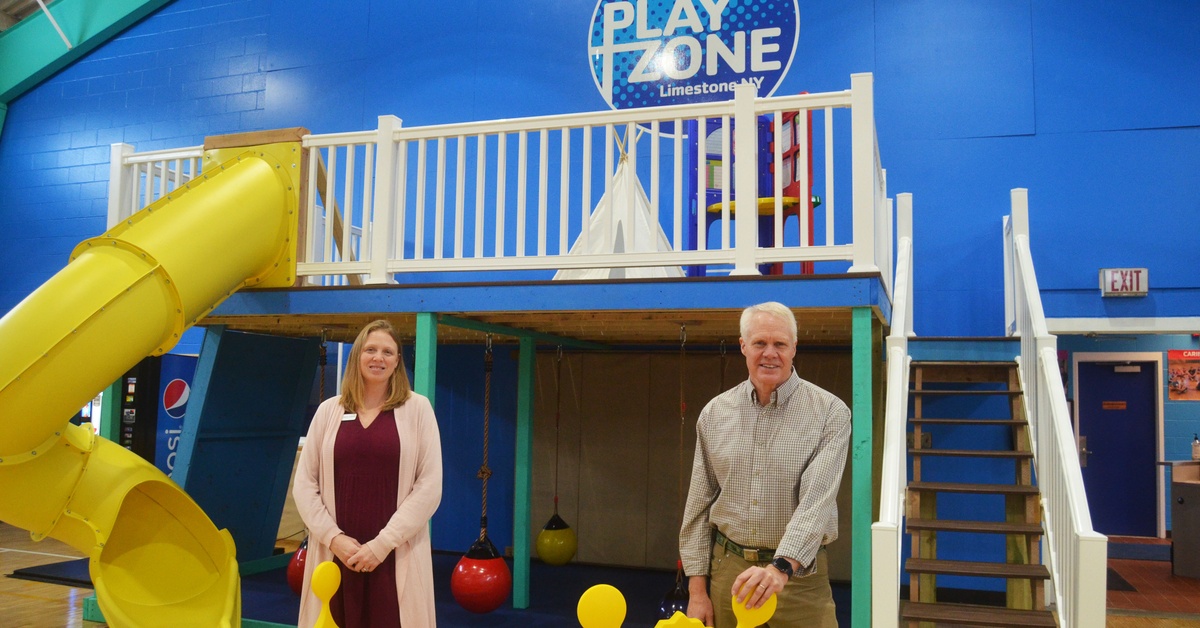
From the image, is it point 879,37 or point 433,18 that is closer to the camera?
point 879,37

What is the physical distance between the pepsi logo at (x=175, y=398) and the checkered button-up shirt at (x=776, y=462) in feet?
25.3

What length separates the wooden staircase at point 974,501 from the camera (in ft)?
13.8

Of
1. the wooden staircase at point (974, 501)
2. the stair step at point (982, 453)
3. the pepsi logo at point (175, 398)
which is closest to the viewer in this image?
the wooden staircase at point (974, 501)

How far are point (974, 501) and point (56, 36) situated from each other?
1051 centimetres

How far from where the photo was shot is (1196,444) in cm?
910

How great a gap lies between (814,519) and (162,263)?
139 inches

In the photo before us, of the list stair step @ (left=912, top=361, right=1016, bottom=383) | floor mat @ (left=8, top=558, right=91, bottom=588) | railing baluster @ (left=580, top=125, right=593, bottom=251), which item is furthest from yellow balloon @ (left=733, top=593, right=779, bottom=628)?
floor mat @ (left=8, top=558, right=91, bottom=588)

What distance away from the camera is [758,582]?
1977 mm

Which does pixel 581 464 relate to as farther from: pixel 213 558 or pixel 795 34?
pixel 795 34

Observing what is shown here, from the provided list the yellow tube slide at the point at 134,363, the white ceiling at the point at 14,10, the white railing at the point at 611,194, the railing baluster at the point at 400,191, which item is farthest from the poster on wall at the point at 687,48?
the white ceiling at the point at 14,10

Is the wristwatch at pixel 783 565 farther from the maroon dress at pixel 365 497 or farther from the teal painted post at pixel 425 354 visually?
the teal painted post at pixel 425 354

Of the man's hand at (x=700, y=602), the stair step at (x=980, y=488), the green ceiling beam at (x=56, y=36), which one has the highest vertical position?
the green ceiling beam at (x=56, y=36)

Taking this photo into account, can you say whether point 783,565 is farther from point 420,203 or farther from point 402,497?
point 420,203

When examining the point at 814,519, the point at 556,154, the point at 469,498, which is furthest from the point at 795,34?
the point at 814,519
